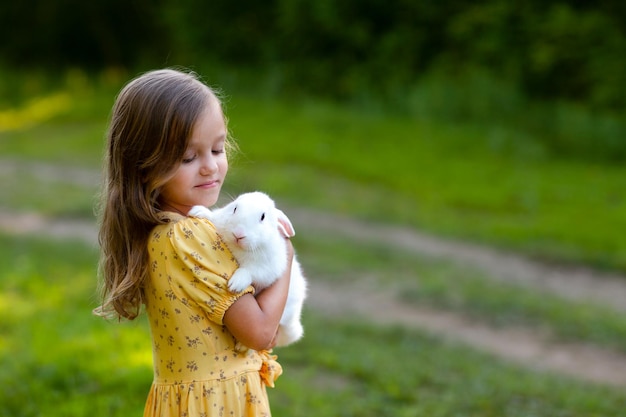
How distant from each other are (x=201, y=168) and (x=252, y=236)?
25cm

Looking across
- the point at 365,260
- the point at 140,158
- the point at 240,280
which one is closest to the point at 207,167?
the point at 140,158

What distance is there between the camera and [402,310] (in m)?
7.24

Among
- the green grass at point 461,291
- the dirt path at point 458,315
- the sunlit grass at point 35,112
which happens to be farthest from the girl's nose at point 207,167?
the sunlit grass at point 35,112

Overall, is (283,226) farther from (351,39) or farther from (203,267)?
(351,39)

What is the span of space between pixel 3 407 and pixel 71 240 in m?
4.78

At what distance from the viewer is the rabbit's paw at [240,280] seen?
2.16 m

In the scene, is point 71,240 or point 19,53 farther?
point 19,53

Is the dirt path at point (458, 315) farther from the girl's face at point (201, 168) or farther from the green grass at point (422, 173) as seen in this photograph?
the girl's face at point (201, 168)

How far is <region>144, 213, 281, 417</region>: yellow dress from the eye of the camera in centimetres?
218

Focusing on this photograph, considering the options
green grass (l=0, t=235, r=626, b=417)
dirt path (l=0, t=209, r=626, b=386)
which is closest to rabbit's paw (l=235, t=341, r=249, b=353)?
green grass (l=0, t=235, r=626, b=417)

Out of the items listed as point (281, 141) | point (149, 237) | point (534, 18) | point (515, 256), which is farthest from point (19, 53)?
point (149, 237)

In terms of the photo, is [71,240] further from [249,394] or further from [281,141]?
[249,394]

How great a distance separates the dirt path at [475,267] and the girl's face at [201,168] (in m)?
4.29

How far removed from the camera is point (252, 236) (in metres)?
2.13
